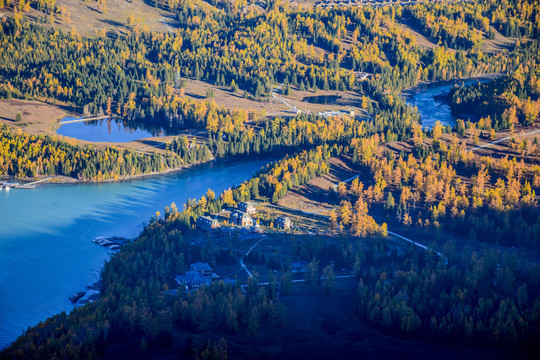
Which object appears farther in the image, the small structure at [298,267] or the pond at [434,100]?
the pond at [434,100]

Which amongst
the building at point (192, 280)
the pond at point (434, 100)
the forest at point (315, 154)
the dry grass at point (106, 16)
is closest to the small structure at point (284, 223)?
the forest at point (315, 154)

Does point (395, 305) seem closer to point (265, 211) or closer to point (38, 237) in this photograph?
point (265, 211)

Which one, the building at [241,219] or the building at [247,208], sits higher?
the building at [247,208]

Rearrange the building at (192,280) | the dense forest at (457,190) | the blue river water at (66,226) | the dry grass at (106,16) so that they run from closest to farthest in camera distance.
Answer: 1. the building at (192,280)
2. the blue river water at (66,226)
3. the dense forest at (457,190)
4. the dry grass at (106,16)

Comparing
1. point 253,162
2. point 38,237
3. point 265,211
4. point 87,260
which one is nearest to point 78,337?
point 87,260

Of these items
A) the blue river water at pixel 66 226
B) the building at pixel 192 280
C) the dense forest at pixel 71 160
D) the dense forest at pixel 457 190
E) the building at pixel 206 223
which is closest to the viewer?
the building at pixel 192 280

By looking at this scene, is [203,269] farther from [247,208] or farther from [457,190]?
[457,190]

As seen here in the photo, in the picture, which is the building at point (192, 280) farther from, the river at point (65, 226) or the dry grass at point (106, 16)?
the dry grass at point (106, 16)
